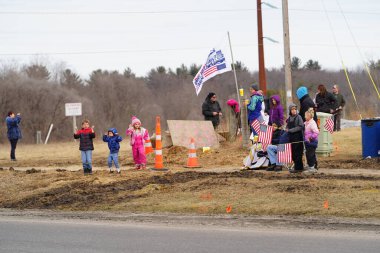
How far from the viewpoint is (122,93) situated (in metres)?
79.8

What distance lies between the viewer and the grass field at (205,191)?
42.1 ft

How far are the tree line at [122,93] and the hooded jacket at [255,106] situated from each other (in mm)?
19444

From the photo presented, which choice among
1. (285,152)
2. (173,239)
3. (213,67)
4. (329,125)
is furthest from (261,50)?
(173,239)

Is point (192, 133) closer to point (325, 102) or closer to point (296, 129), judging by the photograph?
point (325, 102)

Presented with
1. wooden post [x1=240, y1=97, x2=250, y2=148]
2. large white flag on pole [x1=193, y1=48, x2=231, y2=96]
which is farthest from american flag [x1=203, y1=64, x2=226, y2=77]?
wooden post [x1=240, y1=97, x2=250, y2=148]

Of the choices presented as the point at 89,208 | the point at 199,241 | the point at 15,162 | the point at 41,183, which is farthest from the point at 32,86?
the point at 199,241

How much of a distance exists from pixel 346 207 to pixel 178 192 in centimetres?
397

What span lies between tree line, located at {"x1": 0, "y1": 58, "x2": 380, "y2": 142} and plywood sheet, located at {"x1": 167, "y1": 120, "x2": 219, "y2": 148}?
17.4 meters

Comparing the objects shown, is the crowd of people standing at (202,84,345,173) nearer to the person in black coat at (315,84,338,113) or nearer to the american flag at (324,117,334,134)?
the american flag at (324,117,334,134)

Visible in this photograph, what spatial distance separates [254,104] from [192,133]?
3788 mm

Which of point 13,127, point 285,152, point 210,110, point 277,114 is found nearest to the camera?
point 285,152

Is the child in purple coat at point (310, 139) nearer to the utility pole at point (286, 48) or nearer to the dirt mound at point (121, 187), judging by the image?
the dirt mound at point (121, 187)

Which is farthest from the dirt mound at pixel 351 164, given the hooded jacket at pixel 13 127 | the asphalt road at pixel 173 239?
the hooded jacket at pixel 13 127

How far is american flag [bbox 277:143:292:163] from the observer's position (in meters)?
17.0
